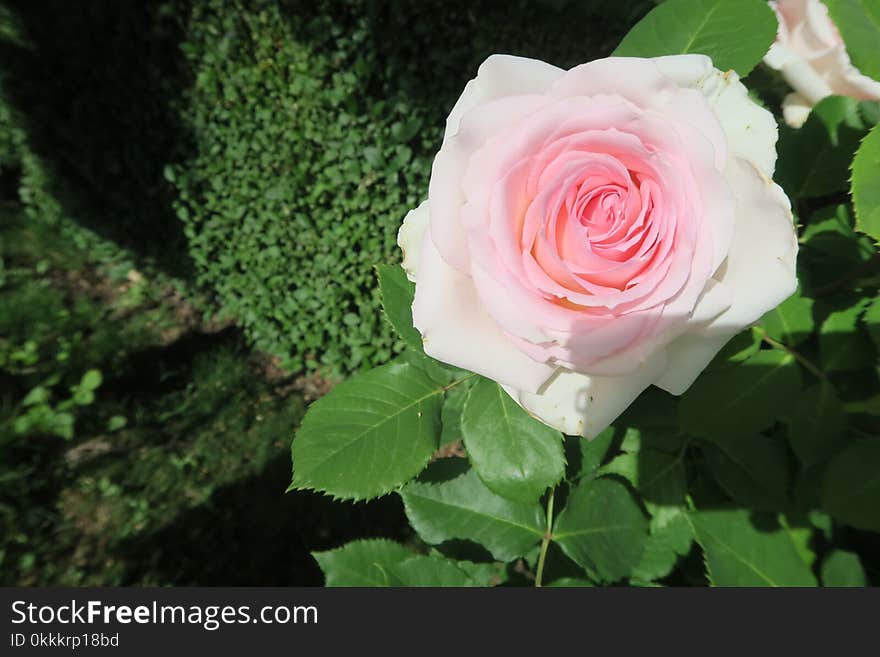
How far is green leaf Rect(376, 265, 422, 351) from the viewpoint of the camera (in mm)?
827

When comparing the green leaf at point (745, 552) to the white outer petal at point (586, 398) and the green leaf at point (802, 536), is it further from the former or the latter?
the white outer petal at point (586, 398)

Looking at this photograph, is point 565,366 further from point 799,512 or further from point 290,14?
point 290,14

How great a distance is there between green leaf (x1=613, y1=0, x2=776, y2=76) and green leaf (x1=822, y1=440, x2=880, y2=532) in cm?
54

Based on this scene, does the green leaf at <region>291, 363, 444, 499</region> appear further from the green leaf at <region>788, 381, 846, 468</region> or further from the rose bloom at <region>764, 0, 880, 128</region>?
the rose bloom at <region>764, 0, 880, 128</region>

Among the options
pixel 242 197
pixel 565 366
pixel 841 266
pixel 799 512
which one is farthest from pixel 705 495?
pixel 242 197

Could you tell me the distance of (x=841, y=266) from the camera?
0.97 m

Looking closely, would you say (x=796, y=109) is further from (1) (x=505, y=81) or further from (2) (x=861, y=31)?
(1) (x=505, y=81)

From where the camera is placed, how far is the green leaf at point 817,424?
0.88 meters

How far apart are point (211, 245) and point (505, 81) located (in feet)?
10.3

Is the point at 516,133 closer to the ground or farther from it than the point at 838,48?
closer to the ground

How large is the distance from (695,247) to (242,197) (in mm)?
2923

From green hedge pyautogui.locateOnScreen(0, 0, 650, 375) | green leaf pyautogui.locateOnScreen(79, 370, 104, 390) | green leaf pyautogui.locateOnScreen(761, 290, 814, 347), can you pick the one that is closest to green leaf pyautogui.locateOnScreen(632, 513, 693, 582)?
green leaf pyautogui.locateOnScreen(761, 290, 814, 347)

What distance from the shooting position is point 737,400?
2.75 feet

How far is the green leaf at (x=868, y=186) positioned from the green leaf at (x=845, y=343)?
0.36 meters
